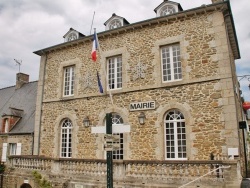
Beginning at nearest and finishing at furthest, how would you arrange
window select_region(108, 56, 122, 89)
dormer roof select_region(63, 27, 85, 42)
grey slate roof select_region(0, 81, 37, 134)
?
1. window select_region(108, 56, 122, 89)
2. dormer roof select_region(63, 27, 85, 42)
3. grey slate roof select_region(0, 81, 37, 134)

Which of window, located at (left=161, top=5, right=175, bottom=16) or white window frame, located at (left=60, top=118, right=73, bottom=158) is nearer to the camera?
window, located at (left=161, top=5, right=175, bottom=16)

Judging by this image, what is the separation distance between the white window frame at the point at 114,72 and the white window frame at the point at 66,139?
302 centimetres

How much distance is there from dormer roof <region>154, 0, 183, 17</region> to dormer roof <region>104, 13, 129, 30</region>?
1.69 meters

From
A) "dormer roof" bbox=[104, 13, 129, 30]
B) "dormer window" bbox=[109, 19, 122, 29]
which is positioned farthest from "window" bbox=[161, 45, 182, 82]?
"dormer window" bbox=[109, 19, 122, 29]

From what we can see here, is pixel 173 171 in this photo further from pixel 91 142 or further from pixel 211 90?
pixel 91 142

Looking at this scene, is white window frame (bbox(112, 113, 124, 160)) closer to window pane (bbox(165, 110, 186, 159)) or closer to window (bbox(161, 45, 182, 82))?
window pane (bbox(165, 110, 186, 159))

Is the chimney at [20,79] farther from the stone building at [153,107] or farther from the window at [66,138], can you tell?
the window at [66,138]

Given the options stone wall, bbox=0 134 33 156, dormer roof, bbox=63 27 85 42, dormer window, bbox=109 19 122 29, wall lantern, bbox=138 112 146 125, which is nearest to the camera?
wall lantern, bbox=138 112 146 125

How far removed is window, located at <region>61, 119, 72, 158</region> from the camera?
13.0 metres

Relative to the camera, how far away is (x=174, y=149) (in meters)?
10.2

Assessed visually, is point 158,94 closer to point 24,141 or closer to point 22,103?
point 24,141

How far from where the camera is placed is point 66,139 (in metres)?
13.2

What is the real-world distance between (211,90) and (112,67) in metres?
4.86

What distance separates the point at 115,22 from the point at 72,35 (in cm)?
285
